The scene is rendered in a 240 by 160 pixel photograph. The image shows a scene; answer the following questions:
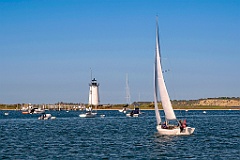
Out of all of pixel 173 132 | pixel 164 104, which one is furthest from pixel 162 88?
pixel 173 132

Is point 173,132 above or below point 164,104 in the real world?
below

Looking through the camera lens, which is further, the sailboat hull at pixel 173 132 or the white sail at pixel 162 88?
the white sail at pixel 162 88

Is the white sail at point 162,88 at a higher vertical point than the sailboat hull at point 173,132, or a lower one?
higher

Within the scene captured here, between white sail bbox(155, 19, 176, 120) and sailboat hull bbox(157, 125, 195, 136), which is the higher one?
white sail bbox(155, 19, 176, 120)

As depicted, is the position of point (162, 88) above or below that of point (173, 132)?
above

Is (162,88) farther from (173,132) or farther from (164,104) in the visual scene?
(173,132)

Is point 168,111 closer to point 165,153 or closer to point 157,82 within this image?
point 157,82

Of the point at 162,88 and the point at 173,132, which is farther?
the point at 162,88

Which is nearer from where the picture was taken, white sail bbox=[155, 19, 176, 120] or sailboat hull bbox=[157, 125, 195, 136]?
sailboat hull bbox=[157, 125, 195, 136]

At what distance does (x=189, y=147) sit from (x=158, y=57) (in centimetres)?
1936

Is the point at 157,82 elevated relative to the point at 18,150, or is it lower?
elevated

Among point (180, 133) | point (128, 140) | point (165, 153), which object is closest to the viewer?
point (165, 153)

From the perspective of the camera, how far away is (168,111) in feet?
256

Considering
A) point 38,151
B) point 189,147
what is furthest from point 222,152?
point 38,151
